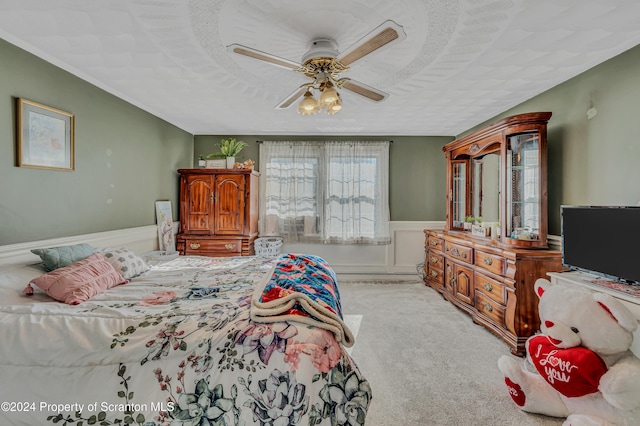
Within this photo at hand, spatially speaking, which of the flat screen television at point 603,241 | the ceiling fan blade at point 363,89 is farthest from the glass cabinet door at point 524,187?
the ceiling fan blade at point 363,89

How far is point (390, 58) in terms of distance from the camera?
94.2 inches

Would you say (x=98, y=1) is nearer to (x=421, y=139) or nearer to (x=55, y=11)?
(x=55, y=11)

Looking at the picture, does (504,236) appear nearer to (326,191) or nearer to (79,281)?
(326,191)

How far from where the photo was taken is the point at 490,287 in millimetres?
3090

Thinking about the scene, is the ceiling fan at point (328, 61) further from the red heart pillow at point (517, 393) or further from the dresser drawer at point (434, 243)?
the dresser drawer at point (434, 243)

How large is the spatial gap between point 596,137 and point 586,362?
6.30ft

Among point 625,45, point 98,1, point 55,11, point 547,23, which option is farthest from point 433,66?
point 55,11

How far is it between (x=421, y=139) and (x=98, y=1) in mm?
4584

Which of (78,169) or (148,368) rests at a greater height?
(78,169)

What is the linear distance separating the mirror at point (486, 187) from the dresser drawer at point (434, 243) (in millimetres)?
584

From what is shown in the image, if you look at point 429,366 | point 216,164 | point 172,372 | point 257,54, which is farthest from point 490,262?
point 216,164

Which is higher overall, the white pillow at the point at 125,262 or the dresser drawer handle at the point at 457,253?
the white pillow at the point at 125,262

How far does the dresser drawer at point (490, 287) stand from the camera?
2.92 metres

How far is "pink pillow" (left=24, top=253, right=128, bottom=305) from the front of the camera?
5.60 ft
